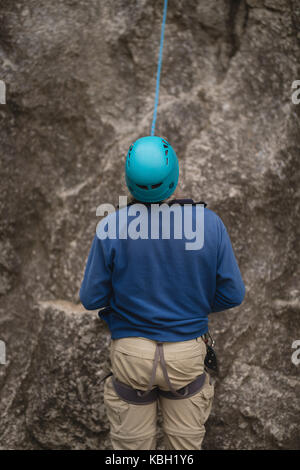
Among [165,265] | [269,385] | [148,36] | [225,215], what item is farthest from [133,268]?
[148,36]

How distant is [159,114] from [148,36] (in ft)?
2.05

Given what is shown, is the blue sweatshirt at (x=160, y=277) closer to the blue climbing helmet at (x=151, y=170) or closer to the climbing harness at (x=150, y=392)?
the blue climbing helmet at (x=151, y=170)

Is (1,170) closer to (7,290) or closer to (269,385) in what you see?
(7,290)

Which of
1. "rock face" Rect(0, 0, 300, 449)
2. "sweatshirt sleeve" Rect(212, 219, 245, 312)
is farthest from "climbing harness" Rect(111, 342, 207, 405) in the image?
"rock face" Rect(0, 0, 300, 449)

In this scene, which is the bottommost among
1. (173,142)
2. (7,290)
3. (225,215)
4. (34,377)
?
(34,377)

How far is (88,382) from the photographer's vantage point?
326cm

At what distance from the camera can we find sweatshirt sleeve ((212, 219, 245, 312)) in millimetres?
2281

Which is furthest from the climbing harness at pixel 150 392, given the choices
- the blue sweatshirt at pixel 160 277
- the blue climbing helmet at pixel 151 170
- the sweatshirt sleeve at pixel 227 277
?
the blue climbing helmet at pixel 151 170

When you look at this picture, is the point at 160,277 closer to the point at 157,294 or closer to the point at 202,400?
the point at 157,294

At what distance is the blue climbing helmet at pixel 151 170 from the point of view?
213cm

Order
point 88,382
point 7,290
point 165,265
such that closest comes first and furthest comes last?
point 165,265, point 88,382, point 7,290

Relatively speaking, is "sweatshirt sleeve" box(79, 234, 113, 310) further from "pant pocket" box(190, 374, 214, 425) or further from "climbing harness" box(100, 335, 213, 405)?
"pant pocket" box(190, 374, 214, 425)

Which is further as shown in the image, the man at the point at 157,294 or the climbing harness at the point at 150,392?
the climbing harness at the point at 150,392

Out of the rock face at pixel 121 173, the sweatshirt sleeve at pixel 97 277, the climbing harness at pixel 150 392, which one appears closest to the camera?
the sweatshirt sleeve at pixel 97 277
